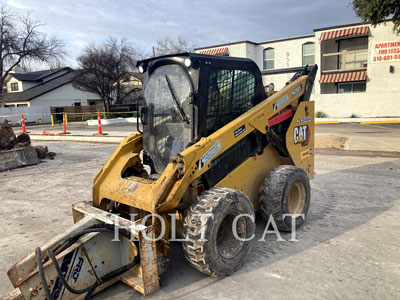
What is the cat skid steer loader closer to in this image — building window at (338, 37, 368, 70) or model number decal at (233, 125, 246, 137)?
model number decal at (233, 125, 246, 137)

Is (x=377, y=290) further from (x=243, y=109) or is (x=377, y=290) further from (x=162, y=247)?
(x=243, y=109)

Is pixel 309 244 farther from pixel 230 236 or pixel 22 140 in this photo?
pixel 22 140

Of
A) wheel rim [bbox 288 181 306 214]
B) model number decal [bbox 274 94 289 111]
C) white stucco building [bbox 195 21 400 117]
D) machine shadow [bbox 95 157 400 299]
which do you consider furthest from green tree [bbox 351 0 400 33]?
wheel rim [bbox 288 181 306 214]

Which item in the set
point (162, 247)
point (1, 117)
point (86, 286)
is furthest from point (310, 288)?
point (1, 117)

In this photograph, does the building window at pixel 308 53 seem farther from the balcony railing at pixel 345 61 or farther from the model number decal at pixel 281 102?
the model number decal at pixel 281 102

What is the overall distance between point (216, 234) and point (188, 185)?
1.93 feet

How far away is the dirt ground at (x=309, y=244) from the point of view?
314 centimetres

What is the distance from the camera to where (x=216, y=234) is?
3.25 meters

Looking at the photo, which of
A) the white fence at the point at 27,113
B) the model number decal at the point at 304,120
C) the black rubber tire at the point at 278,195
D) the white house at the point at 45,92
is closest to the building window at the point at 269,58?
the white house at the point at 45,92

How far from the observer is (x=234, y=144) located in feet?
13.4

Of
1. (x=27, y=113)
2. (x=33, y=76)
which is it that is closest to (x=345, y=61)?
(x=27, y=113)

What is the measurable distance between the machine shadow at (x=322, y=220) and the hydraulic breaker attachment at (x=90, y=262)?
0.71 ft

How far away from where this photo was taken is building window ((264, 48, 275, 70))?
29094mm

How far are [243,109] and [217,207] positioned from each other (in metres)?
1.65
